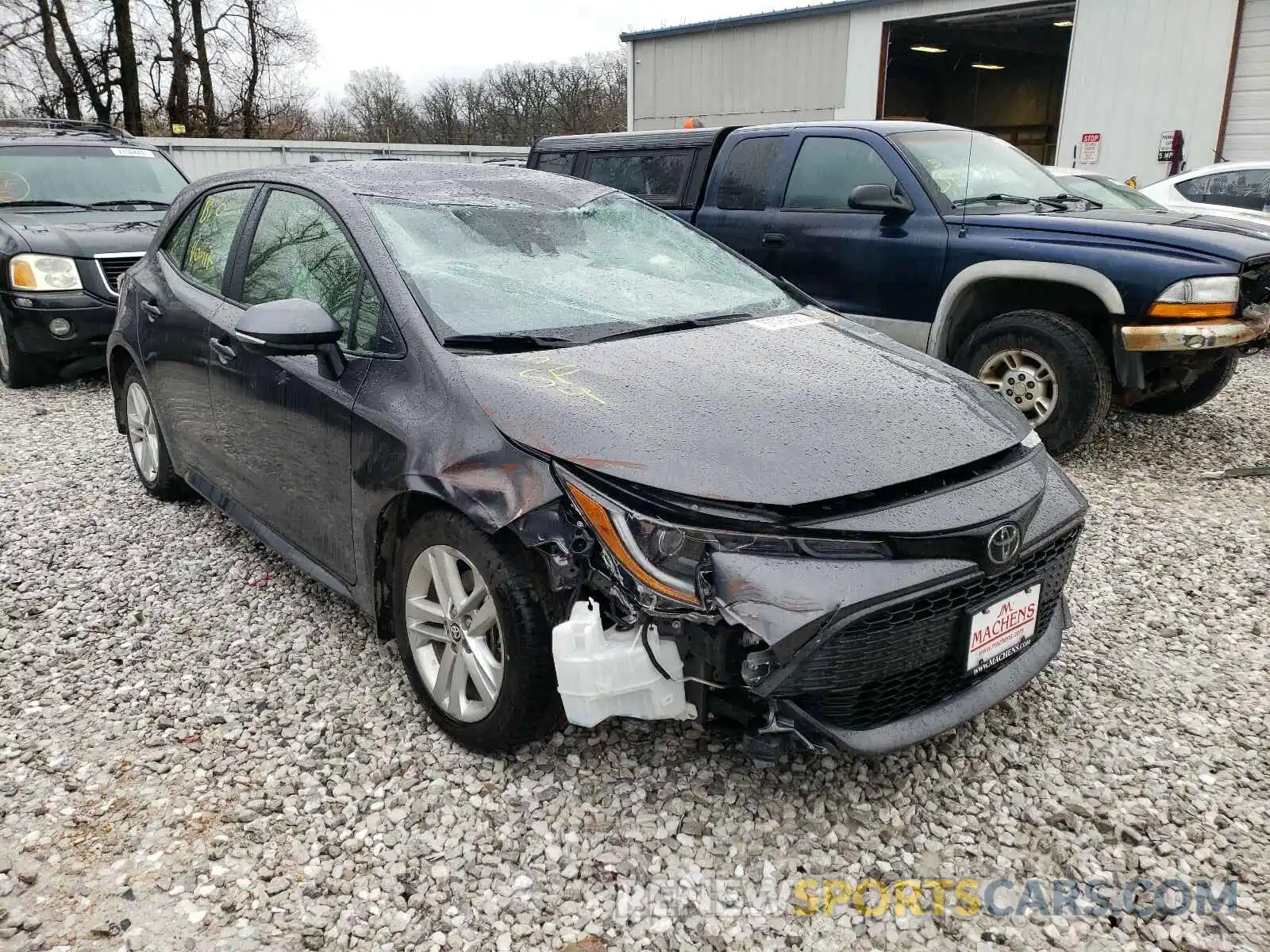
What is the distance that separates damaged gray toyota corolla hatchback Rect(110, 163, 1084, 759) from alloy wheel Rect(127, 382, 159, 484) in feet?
3.81

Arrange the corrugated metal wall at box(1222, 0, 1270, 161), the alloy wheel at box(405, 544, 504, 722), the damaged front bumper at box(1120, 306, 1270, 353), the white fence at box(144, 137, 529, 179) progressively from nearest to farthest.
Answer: the alloy wheel at box(405, 544, 504, 722) < the damaged front bumper at box(1120, 306, 1270, 353) < the corrugated metal wall at box(1222, 0, 1270, 161) < the white fence at box(144, 137, 529, 179)

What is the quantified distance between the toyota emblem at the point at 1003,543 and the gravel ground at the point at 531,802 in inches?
27.0

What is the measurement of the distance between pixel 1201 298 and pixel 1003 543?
11.0 feet

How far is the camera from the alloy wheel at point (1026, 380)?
528 centimetres

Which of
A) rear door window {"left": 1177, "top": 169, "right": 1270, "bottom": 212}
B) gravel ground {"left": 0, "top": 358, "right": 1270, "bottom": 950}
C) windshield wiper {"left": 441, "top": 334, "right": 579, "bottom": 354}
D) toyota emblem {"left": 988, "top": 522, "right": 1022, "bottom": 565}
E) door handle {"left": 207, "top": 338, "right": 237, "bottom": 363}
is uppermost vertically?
rear door window {"left": 1177, "top": 169, "right": 1270, "bottom": 212}

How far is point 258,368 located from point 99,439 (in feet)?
11.2

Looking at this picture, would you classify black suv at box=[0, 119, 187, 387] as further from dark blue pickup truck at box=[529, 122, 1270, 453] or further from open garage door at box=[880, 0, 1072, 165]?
open garage door at box=[880, 0, 1072, 165]

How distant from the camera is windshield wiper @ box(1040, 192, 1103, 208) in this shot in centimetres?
586

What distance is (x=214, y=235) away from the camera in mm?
3889

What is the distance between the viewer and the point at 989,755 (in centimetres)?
269

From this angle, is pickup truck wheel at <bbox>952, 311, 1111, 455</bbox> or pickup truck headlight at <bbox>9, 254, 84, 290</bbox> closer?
pickup truck wheel at <bbox>952, 311, 1111, 455</bbox>

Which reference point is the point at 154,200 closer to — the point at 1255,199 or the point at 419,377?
the point at 419,377

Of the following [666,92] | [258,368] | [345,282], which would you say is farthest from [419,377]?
[666,92]

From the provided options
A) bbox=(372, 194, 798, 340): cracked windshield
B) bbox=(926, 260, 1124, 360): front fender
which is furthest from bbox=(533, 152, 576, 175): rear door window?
bbox=(372, 194, 798, 340): cracked windshield
